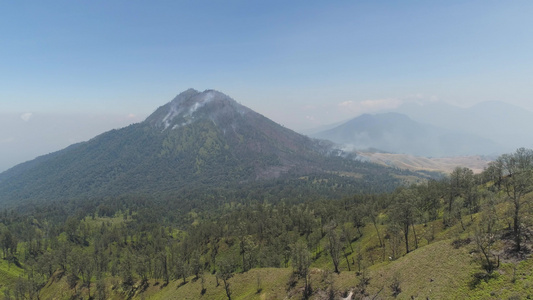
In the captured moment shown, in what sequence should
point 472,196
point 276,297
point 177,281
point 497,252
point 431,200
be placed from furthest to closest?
1. point 431,200
2. point 177,281
3. point 472,196
4. point 276,297
5. point 497,252

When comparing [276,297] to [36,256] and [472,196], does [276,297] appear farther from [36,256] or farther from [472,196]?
[36,256]

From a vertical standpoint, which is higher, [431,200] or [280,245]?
[431,200]

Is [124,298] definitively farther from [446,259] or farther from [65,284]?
[446,259]

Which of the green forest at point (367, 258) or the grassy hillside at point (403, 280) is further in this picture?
the green forest at point (367, 258)

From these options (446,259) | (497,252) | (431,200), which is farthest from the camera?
(431,200)

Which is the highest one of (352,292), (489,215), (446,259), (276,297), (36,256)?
(489,215)

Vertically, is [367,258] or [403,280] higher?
[403,280]

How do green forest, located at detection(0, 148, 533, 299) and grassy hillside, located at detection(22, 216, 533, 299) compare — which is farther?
green forest, located at detection(0, 148, 533, 299)

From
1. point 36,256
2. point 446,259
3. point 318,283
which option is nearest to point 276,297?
point 318,283

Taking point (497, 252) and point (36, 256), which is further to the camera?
point (36, 256)

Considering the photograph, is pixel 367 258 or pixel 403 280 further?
pixel 367 258
